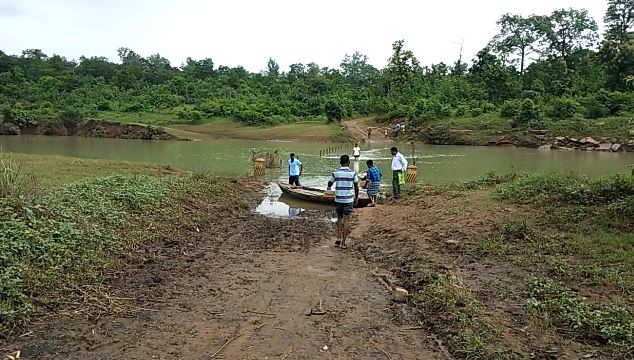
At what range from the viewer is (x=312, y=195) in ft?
54.8

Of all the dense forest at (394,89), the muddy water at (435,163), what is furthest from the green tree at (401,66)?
the muddy water at (435,163)

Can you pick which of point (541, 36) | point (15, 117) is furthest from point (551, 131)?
point (15, 117)

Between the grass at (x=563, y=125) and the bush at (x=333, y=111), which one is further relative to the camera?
the bush at (x=333, y=111)

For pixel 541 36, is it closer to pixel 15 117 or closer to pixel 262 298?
pixel 15 117

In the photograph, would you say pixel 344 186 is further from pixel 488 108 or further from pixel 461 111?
pixel 488 108

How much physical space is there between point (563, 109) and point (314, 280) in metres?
48.7

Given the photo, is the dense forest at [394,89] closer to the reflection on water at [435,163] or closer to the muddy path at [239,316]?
the reflection on water at [435,163]

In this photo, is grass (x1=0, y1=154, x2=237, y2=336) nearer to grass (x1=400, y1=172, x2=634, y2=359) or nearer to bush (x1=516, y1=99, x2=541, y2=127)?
grass (x1=400, y1=172, x2=634, y2=359)

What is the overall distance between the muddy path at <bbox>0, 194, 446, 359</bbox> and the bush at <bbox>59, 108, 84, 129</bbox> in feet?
188

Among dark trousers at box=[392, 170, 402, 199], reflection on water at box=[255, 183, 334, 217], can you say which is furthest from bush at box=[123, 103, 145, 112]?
dark trousers at box=[392, 170, 402, 199]

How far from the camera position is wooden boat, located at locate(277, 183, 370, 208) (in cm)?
1611

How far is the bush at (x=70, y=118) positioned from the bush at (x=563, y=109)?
1995 inches

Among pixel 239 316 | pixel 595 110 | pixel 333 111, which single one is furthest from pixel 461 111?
pixel 239 316

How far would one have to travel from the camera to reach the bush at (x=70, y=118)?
61156 mm
